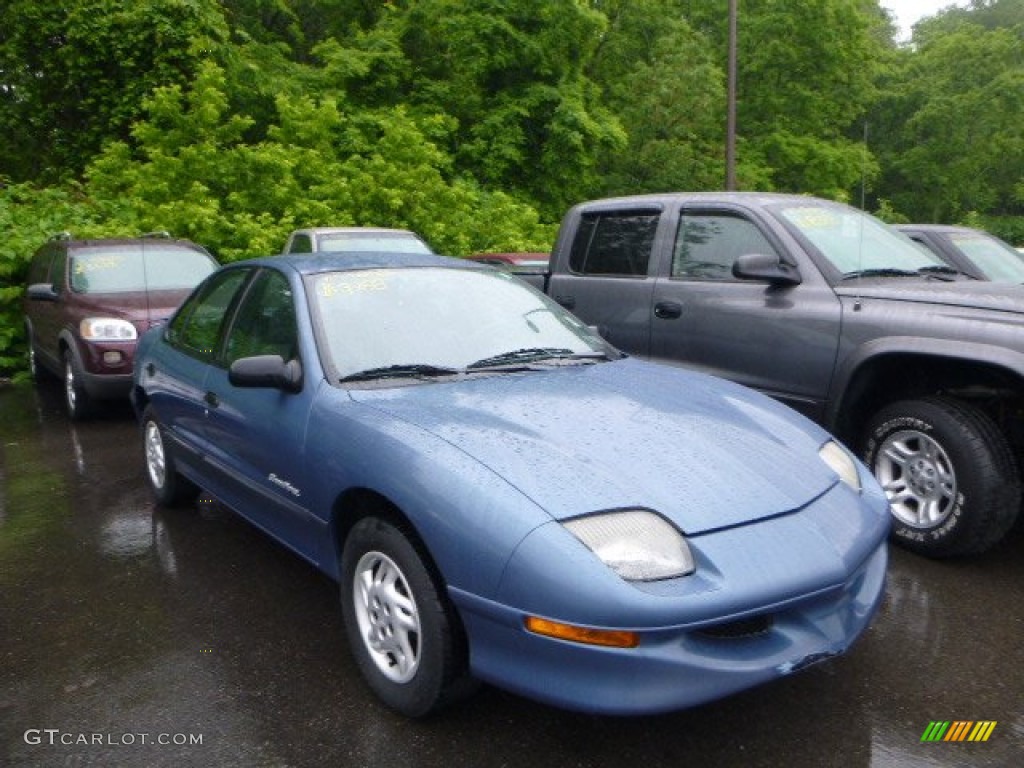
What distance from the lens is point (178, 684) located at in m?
3.16

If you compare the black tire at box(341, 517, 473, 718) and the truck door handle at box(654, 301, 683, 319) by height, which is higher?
the truck door handle at box(654, 301, 683, 319)

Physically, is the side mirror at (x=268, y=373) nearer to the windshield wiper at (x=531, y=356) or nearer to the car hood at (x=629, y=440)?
the car hood at (x=629, y=440)

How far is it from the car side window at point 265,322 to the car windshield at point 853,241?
9.91 ft

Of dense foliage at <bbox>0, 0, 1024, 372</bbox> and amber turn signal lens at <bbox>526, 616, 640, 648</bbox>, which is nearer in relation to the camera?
amber turn signal lens at <bbox>526, 616, 640, 648</bbox>

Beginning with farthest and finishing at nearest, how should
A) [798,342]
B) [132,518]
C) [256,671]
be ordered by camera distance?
[132,518] < [798,342] < [256,671]

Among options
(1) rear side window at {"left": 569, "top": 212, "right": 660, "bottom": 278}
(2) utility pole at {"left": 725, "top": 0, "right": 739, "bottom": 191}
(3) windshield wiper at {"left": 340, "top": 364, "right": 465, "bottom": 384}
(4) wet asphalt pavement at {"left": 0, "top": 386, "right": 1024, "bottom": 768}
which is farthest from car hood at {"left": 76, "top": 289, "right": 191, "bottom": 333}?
(2) utility pole at {"left": 725, "top": 0, "right": 739, "bottom": 191}

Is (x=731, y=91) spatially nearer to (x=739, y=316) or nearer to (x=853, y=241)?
(x=853, y=241)

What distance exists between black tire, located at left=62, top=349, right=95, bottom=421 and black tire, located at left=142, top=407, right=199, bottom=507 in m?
2.87

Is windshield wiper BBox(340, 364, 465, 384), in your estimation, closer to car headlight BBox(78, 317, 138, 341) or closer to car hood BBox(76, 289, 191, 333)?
car hood BBox(76, 289, 191, 333)

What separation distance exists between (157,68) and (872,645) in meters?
19.8

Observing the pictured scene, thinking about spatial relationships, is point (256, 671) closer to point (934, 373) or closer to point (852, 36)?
Answer: point (934, 373)

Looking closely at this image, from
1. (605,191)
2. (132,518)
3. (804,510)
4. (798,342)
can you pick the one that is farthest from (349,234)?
(605,191)

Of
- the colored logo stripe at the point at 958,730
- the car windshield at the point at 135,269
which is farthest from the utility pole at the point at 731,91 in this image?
→ the colored logo stripe at the point at 958,730

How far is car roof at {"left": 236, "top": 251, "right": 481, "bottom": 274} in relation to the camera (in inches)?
153
